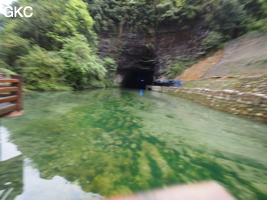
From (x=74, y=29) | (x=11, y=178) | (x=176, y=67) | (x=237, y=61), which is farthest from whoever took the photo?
(x=176, y=67)

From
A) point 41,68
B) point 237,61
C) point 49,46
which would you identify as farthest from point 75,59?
point 237,61

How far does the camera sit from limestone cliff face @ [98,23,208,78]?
1740cm

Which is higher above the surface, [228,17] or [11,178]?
[228,17]

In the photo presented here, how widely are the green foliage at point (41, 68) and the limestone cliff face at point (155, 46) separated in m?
11.3

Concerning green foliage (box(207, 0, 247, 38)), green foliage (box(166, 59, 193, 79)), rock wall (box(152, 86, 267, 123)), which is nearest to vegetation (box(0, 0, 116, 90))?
rock wall (box(152, 86, 267, 123))

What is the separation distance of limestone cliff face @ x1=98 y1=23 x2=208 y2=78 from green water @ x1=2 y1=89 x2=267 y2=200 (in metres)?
16.4

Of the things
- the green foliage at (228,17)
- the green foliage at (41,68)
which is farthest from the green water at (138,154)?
the green foliage at (228,17)

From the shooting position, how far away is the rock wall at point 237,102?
15.3 ft

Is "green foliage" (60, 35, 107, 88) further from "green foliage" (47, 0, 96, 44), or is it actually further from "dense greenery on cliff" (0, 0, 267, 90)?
"green foliage" (47, 0, 96, 44)

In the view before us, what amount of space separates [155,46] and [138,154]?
20662 millimetres

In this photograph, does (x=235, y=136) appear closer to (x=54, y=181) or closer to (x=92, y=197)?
(x=92, y=197)

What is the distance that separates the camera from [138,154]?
241 centimetres

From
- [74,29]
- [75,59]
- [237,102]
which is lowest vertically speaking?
[237,102]

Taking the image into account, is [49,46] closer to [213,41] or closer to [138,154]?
[138,154]
